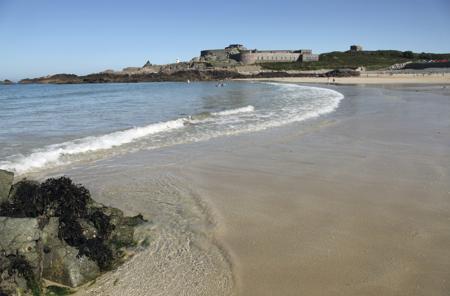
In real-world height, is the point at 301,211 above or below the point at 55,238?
below

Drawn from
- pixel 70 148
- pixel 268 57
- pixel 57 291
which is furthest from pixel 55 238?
pixel 268 57

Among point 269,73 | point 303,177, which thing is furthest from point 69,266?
point 269,73

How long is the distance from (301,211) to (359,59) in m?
127

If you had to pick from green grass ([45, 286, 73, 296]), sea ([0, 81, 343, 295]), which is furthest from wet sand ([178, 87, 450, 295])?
green grass ([45, 286, 73, 296])

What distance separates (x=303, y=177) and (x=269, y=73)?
88.1 metres

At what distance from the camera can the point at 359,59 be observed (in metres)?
122

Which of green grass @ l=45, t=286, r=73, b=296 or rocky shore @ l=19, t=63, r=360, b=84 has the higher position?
rocky shore @ l=19, t=63, r=360, b=84

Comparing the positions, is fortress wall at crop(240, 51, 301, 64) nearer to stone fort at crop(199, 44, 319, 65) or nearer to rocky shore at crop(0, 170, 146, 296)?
stone fort at crop(199, 44, 319, 65)

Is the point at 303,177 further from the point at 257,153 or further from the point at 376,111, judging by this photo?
the point at 376,111

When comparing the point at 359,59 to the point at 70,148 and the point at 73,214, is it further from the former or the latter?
the point at 73,214

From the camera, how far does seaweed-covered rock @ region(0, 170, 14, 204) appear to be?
4.65 m

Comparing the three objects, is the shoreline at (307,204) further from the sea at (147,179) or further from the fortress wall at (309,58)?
the fortress wall at (309,58)

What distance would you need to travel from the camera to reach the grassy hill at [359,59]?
10588cm

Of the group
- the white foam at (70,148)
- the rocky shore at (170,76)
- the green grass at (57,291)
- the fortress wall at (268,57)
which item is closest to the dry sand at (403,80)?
the rocky shore at (170,76)
